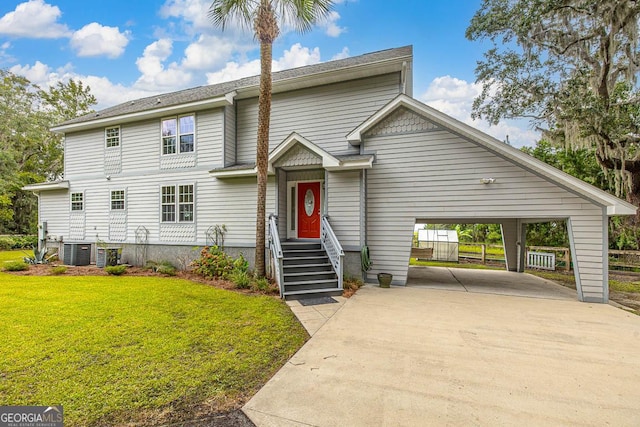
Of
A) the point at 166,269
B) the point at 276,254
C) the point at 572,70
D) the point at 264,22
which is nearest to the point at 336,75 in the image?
the point at 264,22

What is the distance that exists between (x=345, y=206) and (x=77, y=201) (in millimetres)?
12994

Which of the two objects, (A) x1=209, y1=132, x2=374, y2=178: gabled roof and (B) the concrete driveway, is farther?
(A) x1=209, y1=132, x2=374, y2=178: gabled roof

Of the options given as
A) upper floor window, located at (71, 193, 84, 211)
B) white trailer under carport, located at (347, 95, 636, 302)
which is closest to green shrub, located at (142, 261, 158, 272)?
upper floor window, located at (71, 193, 84, 211)

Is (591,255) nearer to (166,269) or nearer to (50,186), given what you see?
(166,269)

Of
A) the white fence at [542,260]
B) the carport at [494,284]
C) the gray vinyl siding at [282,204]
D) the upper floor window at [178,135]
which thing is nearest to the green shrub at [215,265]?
the gray vinyl siding at [282,204]

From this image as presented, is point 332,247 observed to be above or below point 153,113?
below

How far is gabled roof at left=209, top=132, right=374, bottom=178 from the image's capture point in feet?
26.6

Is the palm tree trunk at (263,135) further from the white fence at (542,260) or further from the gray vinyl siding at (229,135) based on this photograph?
the white fence at (542,260)

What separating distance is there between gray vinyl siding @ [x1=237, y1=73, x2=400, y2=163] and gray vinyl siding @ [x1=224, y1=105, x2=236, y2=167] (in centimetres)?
25

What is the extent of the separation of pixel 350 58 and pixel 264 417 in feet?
40.0

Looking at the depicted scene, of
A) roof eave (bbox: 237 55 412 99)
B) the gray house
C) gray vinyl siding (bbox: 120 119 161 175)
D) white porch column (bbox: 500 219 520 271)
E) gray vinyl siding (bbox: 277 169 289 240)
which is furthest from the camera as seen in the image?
white porch column (bbox: 500 219 520 271)

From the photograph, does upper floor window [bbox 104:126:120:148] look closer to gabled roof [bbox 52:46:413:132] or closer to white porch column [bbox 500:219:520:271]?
gabled roof [bbox 52:46:413:132]

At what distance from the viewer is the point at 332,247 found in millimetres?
8055

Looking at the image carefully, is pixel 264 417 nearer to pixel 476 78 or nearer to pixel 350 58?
pixel 350 58
